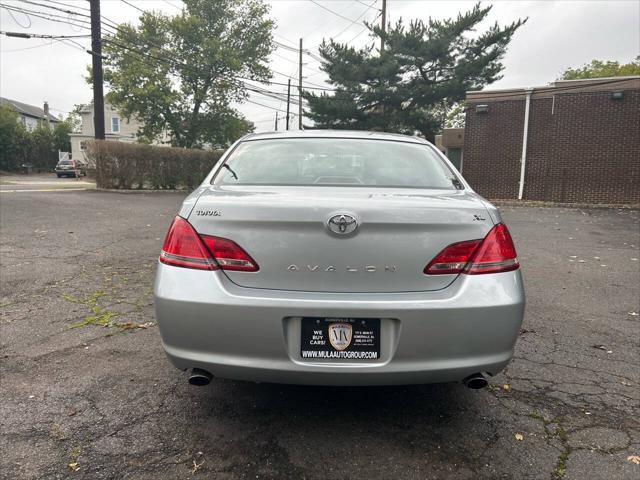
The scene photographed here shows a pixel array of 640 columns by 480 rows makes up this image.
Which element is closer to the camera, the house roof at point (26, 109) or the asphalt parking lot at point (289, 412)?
the asphalt parking lot at point (289, 412)

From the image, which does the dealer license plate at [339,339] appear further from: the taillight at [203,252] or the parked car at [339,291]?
the taillight at [203,252]

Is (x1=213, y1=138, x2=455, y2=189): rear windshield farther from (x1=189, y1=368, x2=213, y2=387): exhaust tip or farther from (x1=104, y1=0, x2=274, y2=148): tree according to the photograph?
(x1=104, y1=0, x2=274, y2=148): tree

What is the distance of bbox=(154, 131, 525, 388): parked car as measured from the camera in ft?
6.79

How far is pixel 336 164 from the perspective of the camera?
2.98 metres

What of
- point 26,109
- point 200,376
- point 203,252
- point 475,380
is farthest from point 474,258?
point 26,109

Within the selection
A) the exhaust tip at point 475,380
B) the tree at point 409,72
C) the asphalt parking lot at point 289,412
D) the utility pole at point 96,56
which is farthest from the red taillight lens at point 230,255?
the tree at point 409,72

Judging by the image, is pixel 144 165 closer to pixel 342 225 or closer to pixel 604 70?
pixel 342 225

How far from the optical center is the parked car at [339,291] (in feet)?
6.79

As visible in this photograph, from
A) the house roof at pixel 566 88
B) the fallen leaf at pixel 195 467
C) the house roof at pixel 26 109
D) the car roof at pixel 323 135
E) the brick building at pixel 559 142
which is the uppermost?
the house roof at pixel 26 109

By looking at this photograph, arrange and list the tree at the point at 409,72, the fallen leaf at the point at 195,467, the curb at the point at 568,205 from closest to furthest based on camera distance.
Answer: the fallen leaf at the point at 195,467 < the curb at the point at 568,205 < the tree at the point at 409,72

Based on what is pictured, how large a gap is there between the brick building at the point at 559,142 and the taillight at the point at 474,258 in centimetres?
1725

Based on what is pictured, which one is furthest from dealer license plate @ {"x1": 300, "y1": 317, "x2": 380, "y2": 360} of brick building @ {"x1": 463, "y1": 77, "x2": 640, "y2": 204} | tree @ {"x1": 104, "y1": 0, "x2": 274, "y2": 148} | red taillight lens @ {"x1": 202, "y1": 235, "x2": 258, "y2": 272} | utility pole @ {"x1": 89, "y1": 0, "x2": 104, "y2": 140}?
tree @ {"x1": 104, "y1": 0, "x2": 274, "y2": 148}

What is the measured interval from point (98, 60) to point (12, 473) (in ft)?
62.2

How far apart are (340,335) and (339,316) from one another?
0.30 feet
